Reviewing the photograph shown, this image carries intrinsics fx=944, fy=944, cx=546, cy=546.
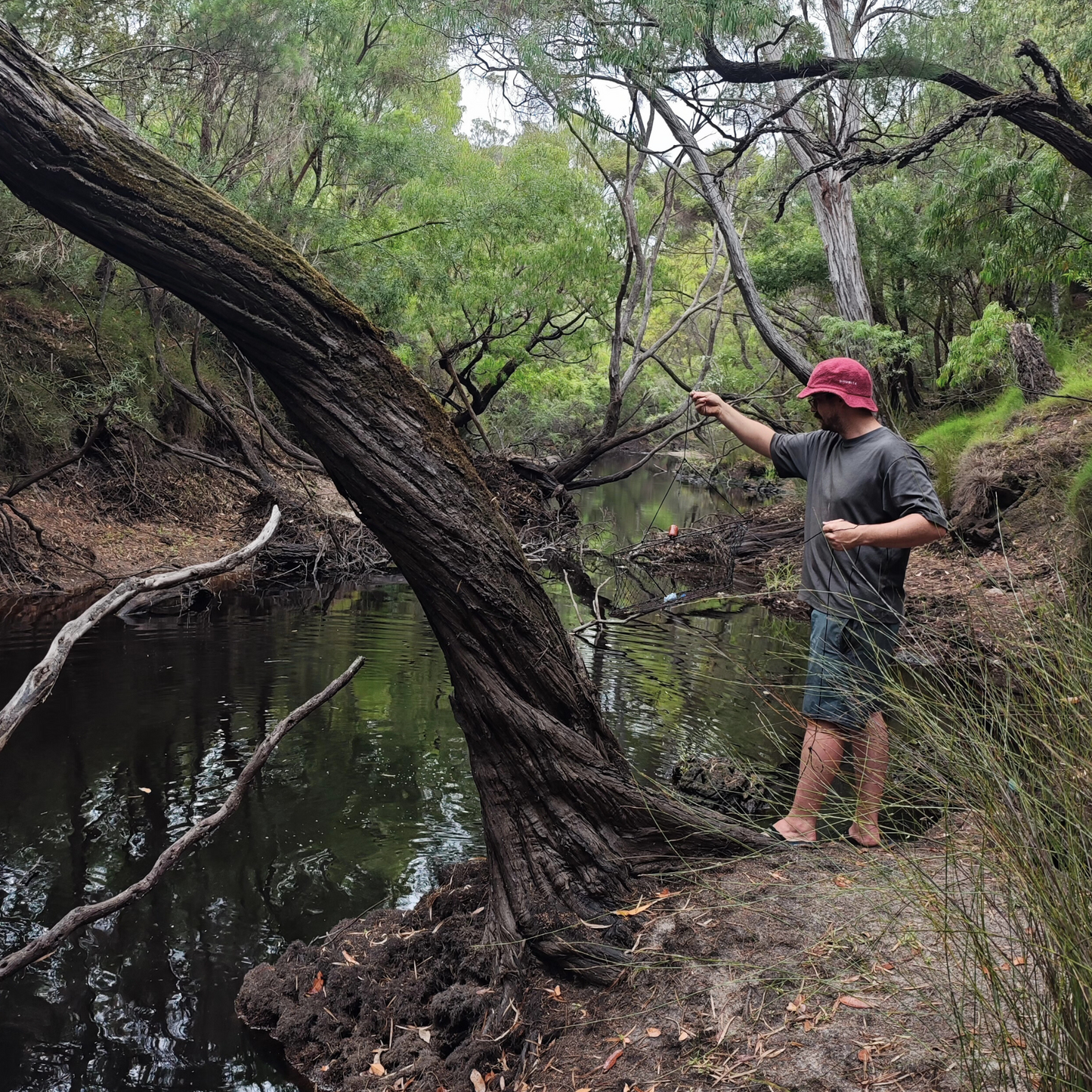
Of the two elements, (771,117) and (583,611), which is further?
(583,611)

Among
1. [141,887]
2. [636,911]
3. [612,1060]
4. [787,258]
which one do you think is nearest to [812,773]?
[636,911]

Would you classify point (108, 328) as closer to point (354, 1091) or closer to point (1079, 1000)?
point (354, 1091)

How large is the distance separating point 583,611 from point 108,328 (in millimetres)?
9339

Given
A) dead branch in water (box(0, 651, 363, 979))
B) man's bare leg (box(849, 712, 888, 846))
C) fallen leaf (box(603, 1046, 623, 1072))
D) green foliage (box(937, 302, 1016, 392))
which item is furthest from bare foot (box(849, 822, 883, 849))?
green foliage (box(937, 302, 1016, 392))

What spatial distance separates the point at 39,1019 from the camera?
3.31 m

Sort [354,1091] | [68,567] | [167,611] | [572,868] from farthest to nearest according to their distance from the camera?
[68,567] < [167,611] < [572,868] < [354,1091]

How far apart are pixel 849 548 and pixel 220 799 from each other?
3.74 m

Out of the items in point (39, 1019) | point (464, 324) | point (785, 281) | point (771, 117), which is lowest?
point (39, 1019)

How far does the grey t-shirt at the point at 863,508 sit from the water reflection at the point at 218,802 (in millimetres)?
330

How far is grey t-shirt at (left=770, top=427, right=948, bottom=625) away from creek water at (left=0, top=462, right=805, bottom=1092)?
35cm

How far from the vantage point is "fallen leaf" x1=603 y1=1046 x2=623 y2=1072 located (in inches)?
101

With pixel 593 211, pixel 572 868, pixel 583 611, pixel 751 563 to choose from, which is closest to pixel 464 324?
pixel 593 211

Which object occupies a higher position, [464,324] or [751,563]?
[464,324]

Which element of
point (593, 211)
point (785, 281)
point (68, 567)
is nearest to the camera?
point (68, 567)
